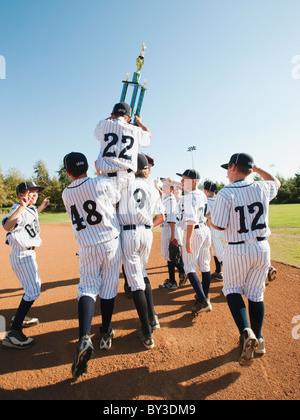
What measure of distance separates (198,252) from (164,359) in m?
1.67

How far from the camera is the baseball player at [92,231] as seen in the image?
2.45 m

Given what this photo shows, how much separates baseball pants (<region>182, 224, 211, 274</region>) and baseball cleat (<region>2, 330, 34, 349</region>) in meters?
2.39

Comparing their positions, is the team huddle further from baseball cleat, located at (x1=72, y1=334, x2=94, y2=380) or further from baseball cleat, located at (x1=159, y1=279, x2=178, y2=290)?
baseball cleat, located at (x1=159, y1=279, x2=178, y2=290)

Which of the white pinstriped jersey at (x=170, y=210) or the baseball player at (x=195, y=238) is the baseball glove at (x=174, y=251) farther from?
the baseball player at (x=195, y=238)

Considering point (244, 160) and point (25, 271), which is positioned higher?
point (244, 160)

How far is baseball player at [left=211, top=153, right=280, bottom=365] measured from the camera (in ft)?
8.04

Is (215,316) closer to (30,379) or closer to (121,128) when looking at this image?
(30,379)

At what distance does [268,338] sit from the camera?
9.73 feet

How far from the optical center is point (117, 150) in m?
2.69

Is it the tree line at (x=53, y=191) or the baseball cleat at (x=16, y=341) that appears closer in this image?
the baseball cleat at (x=16, y=341)

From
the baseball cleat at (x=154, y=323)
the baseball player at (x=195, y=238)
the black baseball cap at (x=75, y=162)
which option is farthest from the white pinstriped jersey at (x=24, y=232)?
the baseball player at (x=195, y=238)

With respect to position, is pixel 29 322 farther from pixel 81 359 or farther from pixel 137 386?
pixel 137 386

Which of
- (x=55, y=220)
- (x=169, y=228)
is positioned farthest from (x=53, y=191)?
(x=169, y=228)

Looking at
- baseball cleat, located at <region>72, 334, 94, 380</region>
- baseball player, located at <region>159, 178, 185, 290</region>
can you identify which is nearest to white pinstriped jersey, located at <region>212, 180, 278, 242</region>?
baseball cleat, located at <region>72, 334, 94, 380</region>
